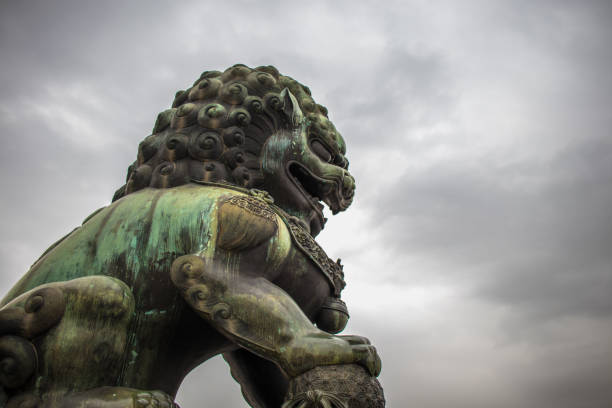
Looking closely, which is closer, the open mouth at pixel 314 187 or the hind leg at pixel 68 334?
the hind leg at pixel 68 334

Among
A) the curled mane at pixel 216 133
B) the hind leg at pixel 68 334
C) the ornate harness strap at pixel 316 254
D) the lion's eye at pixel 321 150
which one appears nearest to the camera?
the hind leg at pixel 68 334

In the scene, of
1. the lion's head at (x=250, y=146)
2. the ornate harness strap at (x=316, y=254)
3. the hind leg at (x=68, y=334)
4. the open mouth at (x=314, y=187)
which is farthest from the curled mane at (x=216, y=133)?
the hind leg at (x=68, y=334)

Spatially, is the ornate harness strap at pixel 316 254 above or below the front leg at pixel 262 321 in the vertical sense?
above

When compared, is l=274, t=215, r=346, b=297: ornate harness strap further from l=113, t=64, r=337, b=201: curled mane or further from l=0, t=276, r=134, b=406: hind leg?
l=0, t=276, r=134, b=406: hind leg

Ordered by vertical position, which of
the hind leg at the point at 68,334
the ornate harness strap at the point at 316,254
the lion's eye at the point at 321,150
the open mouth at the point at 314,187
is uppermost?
the lion's eye at the point at 321,150

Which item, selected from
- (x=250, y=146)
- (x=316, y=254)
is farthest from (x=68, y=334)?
(x=250, y=146)

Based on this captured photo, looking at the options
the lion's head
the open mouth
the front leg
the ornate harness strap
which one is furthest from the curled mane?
the front leg

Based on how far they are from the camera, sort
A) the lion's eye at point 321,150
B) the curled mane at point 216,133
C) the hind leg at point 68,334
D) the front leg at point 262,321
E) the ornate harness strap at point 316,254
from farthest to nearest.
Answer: the lion's eye at point 321,150, the curled mane at point 216,133, the ornate harness strap at point 316,254, the front leg at point 262,321, the hind leg at point 68,334

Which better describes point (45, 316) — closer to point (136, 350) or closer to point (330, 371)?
point (136, 350)

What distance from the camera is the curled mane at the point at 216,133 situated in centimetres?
407

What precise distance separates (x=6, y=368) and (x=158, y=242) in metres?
1.06

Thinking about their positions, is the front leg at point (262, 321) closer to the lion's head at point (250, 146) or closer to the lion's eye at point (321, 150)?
the lion's head at point (250, 146)

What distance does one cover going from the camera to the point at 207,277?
10.5ft

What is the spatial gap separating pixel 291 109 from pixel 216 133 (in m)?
0.64
